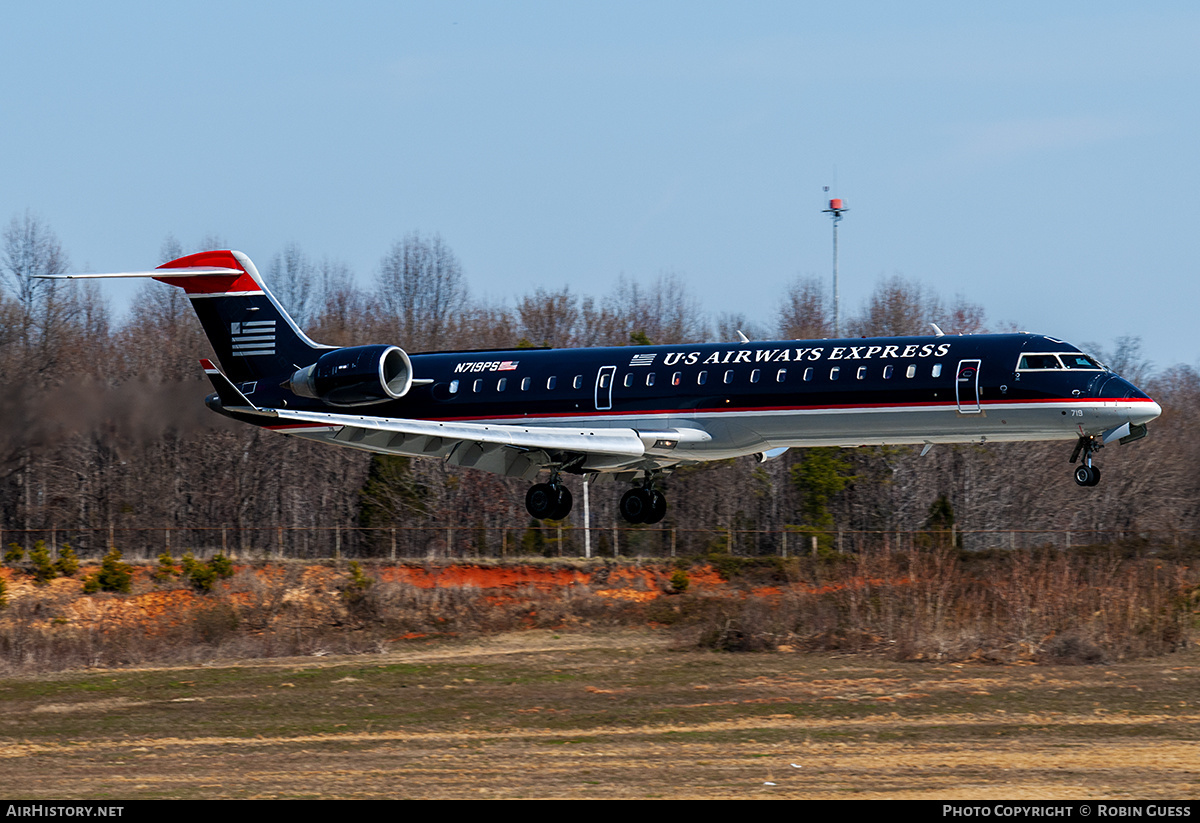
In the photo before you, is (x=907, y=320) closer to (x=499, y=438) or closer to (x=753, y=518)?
(x=753, y=518)

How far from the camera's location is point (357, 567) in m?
36.0

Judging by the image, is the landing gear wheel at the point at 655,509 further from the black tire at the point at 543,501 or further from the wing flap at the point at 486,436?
the wing flap at the point at 486,436

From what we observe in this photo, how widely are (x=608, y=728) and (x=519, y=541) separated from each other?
1228 inches

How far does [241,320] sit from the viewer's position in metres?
32.0

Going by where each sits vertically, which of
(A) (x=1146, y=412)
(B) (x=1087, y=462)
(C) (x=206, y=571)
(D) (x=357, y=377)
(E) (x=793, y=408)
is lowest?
(C) (x=206, y=571)

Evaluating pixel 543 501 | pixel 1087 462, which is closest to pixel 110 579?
pixel 543 501

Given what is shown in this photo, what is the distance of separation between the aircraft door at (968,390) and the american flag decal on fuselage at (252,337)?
15.4m

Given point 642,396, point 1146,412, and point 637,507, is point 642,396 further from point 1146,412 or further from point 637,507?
point 1146,412

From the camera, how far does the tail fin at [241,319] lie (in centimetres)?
3155

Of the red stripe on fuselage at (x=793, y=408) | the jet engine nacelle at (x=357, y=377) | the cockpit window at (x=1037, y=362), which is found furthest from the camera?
the jet engine nacelle at (x=357, y=377)

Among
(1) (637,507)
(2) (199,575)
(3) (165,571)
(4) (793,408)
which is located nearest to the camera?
(4) (793,408)

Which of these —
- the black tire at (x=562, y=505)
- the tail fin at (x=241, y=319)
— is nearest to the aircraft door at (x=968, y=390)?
the black tire at (x=562, y=505)

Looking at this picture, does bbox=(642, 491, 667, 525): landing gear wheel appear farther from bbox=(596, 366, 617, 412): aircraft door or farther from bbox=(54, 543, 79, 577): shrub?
bbox=(54, 543, 79, 577): shrub

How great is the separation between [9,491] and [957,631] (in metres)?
36.9
